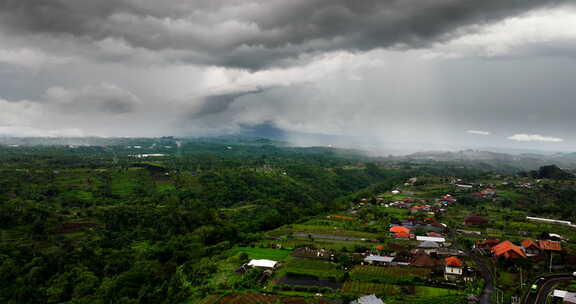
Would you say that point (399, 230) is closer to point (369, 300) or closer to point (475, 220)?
point (475, 220)

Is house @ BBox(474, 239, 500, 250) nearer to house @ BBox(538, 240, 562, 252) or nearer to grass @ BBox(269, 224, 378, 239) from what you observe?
house @ BBox(538, 240, 562, 252)

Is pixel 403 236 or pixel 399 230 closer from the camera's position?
pixel 403 236

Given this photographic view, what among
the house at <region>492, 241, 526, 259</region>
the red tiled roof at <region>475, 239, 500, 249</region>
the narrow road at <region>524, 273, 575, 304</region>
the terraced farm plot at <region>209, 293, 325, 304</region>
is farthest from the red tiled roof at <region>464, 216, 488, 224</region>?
the terraced farm plot at <region>209, 293, 325, 304</region>

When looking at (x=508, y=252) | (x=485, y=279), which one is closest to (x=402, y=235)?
(x=508, y=252)

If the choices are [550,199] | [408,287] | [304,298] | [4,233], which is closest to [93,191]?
[4,233]

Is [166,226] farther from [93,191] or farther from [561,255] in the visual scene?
[561,255]

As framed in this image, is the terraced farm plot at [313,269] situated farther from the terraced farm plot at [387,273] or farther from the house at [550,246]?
the house at [550,246]
